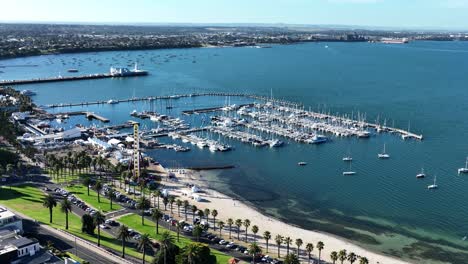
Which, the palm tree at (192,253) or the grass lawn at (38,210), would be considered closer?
the palm tree at (192,253)

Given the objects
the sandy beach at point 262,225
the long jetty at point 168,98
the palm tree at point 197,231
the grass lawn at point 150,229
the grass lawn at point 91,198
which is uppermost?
the long jetty at point 168,98

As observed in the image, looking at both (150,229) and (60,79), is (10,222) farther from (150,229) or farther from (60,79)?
(60,79)

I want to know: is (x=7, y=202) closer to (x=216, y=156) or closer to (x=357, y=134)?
(x=216, y=156)

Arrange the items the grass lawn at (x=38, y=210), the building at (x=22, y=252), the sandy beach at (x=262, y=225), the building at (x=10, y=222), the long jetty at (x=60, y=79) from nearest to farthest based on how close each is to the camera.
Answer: the building at (x=22, y=252), the building at (x=10, y=222), the grass lawn at (x=38, y=210), the sandy beach at (x=262, y=225), the long jetty at (x=60, y=79)

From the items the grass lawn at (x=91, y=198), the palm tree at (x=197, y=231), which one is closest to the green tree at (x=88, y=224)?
the grass lawn at (x=91, y=198)

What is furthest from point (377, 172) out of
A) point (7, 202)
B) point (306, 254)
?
point (7, 202)

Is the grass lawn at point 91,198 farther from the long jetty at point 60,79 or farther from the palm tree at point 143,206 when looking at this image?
the long jetty at point 60,79
